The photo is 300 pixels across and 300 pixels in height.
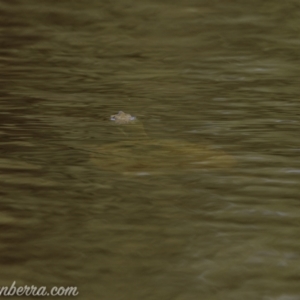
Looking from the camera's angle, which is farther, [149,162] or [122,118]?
[122,118]

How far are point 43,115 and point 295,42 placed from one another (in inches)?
86.6

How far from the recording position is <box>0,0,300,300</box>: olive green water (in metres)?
1.75

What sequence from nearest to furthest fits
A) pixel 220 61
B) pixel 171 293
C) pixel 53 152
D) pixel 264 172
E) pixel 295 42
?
pixel 171 293, pixel 264 172, pixel 53 152, pixel 220 61, pixel 295 42

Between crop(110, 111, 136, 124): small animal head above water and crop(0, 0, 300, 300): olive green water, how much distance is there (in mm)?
44

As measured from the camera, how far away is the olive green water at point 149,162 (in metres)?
1.75

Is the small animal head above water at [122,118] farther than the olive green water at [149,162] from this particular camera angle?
Yes

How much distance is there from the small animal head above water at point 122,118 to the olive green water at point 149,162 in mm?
44

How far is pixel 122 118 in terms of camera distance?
3.01 m

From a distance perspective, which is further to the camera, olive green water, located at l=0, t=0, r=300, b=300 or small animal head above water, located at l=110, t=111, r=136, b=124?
small animal head above water, located at l=110, t=111, r=136, b=124

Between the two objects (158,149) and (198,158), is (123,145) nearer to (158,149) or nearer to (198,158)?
(158,149)

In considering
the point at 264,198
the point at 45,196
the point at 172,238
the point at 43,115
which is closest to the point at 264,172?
the point at 264,198

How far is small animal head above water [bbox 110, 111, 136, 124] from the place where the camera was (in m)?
3.00

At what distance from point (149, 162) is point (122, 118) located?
0.54m

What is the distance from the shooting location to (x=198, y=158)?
2.54 meters
